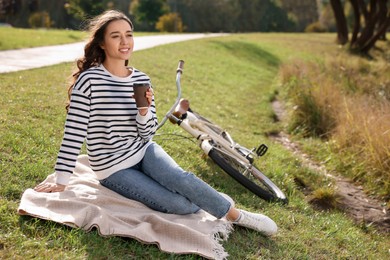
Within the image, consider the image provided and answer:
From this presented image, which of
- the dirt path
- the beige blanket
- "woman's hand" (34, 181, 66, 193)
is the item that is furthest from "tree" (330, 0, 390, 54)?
"woman's hand" (34, 181, 66, 193)

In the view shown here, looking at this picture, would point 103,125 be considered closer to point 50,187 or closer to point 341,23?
point 50,187

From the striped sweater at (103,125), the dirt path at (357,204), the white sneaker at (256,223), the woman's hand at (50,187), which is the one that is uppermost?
the striped sweater at (103,125)

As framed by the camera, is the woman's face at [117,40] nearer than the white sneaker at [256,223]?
Yes

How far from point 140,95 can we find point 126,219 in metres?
0.81

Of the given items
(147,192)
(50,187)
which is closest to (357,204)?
(147,192)

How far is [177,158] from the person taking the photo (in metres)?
5.24

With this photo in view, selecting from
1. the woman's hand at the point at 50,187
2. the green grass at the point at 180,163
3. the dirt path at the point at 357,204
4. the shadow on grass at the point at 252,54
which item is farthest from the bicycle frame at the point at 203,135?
the shadow on grass at the point at 252,54

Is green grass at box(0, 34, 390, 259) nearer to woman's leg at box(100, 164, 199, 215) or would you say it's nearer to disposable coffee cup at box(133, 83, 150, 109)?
woman's leg at box(100, 164, 199, 215)

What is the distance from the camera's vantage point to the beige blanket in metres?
3.21

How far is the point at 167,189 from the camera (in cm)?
353

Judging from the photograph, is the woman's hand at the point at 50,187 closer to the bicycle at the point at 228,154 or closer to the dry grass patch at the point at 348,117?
the bicycle at the point at 228,154

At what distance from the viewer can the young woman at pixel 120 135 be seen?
3.42 metres

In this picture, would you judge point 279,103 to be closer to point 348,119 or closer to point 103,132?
point 348,119

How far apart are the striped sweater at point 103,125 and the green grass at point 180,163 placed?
48 cm
